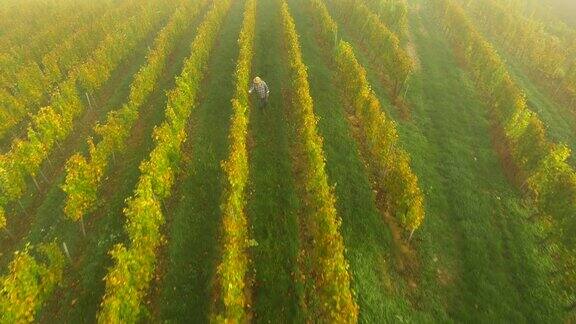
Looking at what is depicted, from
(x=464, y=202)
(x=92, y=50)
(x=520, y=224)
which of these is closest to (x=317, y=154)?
(x=464, y=202)


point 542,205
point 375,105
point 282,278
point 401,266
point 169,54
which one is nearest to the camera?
point 282,278

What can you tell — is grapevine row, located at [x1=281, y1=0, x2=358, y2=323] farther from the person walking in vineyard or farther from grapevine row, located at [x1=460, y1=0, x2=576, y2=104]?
grapevine row, located at [x1=460, y1=0, x2=576, y2=104]

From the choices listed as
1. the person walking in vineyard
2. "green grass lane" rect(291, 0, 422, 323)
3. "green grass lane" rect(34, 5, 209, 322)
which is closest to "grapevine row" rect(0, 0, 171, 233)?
"green grass lane" rect(34, 5, 209, 322)

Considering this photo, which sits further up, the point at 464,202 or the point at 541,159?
the point at 541,159

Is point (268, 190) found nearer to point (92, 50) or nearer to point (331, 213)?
point (331, 213)

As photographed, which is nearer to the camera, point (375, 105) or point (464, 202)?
point (464, 202)

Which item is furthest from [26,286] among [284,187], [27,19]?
[27,19]
